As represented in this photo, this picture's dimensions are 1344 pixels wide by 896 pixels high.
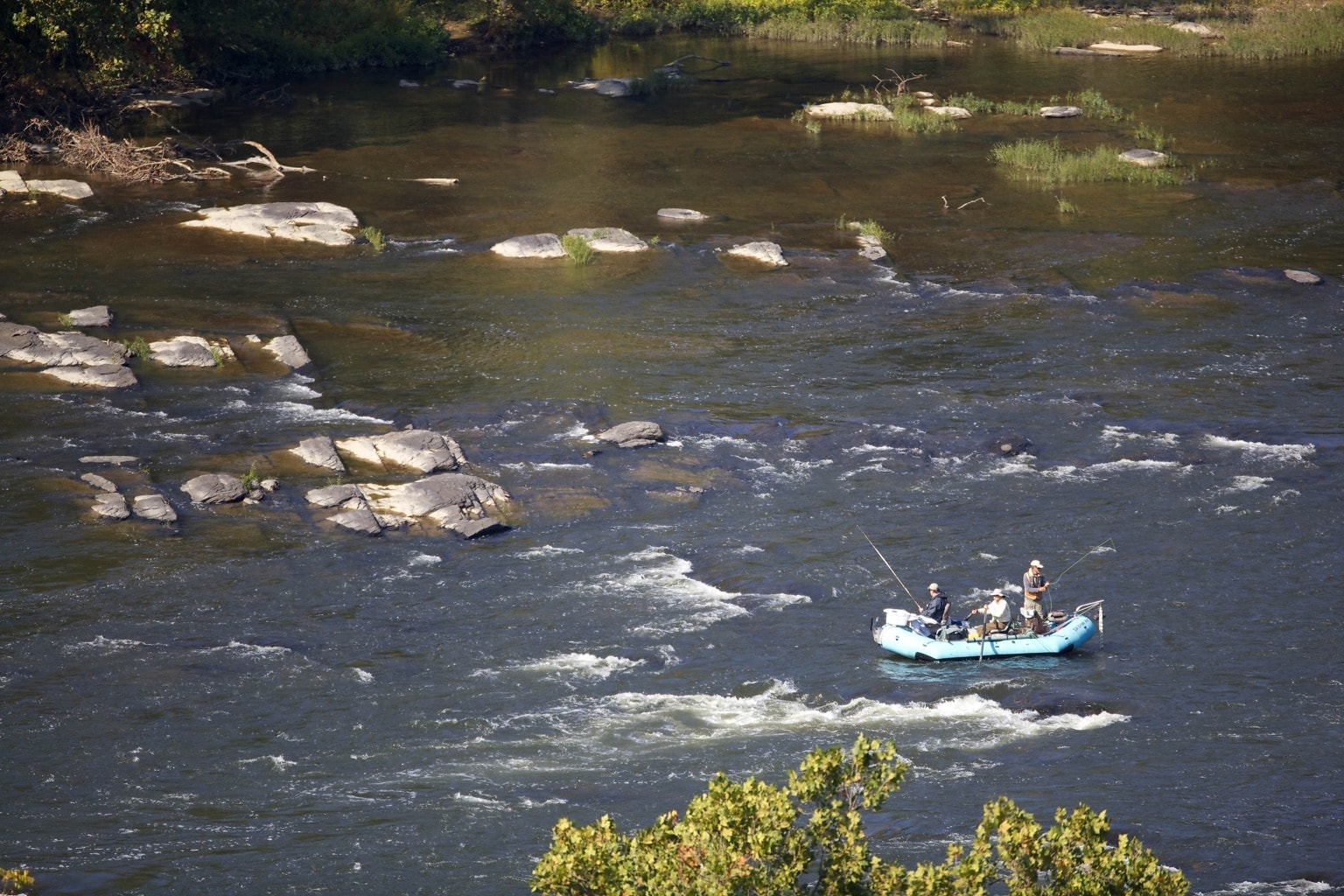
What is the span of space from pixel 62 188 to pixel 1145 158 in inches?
1072

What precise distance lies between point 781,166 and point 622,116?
875 centimetres

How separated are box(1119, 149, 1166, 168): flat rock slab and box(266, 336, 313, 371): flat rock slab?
22.7 m

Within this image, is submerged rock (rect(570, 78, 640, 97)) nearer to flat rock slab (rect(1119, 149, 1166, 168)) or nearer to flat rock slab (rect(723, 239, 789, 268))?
flat rock slab (rect(1119, 149, 1166, 168))

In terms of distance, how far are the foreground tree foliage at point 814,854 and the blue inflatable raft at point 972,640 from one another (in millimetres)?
6944

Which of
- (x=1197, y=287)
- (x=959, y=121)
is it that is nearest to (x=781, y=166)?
(x=959, y=121)

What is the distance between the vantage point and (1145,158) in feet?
123

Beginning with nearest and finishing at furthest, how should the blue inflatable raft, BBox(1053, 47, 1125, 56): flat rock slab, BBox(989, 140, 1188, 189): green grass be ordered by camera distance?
the blue inflatable raft → BBox(989, 140, 1188, 189): green grass → BBox(1053, 47, 1125, 56): flat rock slab

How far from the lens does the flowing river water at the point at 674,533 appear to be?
13414 millimetres

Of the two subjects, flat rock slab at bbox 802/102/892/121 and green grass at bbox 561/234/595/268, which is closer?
green grass at bbox 561/234/595/268

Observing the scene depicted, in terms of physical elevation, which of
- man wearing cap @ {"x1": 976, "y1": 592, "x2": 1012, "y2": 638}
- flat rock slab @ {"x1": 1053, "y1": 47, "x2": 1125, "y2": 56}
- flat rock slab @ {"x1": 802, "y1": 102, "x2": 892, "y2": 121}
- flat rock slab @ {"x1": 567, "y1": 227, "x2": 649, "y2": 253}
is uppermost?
flat rock slab @ {"x1": 1053, "y1": 47, "x2": 1125, "y2": 56}

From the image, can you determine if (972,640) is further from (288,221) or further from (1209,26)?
(1209,26)

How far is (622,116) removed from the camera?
1793 inches

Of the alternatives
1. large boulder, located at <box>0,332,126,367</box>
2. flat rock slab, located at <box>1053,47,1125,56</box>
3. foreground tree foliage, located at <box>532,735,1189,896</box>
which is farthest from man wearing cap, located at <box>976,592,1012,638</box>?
flat rock slab, located at <box>1053,47,1125,56</box>

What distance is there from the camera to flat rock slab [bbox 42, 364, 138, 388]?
922 inches
